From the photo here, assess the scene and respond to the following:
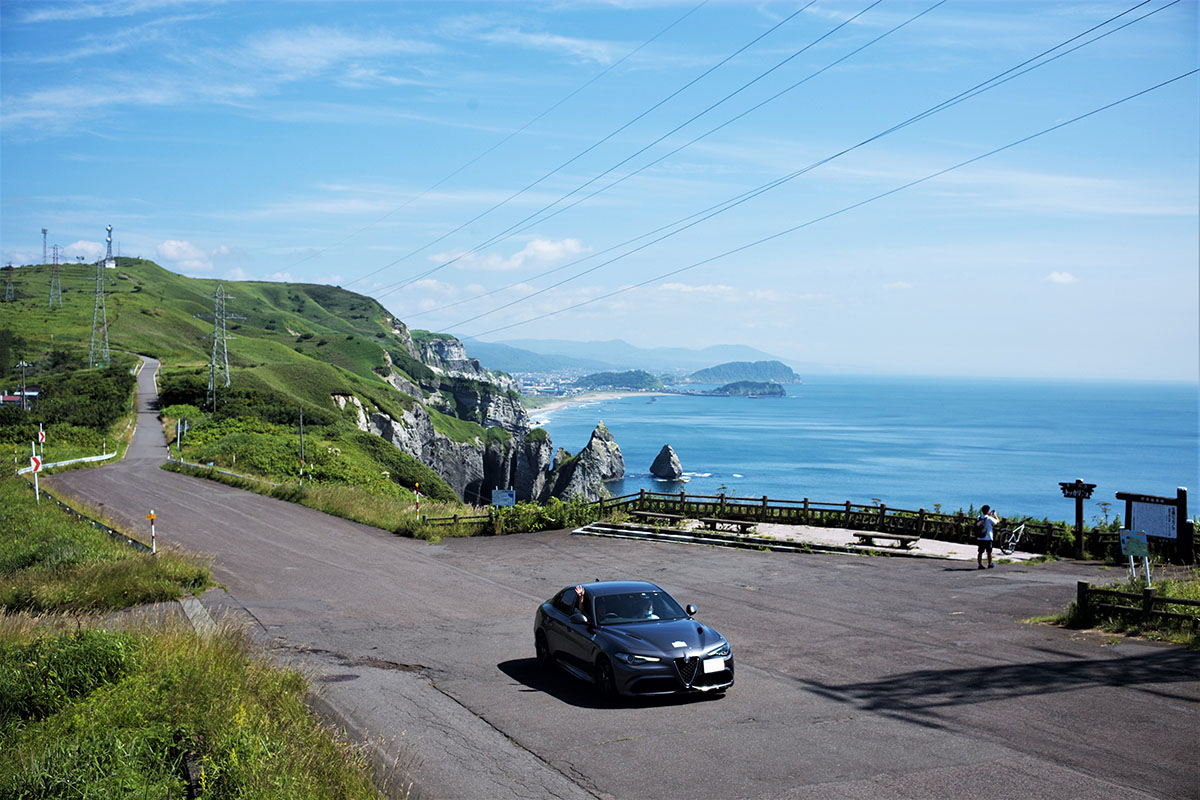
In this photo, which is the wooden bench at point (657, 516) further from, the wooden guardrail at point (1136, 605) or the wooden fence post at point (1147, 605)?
the wooden fence post at point (1147, 605)

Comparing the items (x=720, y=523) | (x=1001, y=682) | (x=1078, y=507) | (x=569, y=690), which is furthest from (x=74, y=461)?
(x=1001, y=682)

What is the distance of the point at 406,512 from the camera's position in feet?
119

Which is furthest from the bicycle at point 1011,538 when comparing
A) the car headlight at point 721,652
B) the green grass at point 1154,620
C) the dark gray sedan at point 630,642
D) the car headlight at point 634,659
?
the car headlight at point 634,659

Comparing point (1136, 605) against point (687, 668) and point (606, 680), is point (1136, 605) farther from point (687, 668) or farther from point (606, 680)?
point (606, 680)

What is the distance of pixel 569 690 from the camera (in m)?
12.8

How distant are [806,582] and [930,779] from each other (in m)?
13.4

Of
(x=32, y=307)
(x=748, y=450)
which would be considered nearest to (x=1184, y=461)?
(x=748, y=450)

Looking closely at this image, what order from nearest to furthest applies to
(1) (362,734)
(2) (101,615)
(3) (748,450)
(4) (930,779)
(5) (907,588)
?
1. (4) (930,779)
2. (1) (362,734)
3. (2) (101,615)
4. (5) (907,588)
5. (3) (748,450)

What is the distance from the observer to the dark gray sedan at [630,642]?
11.8 meters

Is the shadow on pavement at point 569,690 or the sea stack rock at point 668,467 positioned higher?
the sea stack rock at point 668,467

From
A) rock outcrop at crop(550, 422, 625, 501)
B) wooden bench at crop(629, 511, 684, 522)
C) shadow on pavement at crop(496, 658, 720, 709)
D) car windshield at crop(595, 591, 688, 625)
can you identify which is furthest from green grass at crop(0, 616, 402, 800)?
rock outcrop at crop(550, 422, 625, 501)

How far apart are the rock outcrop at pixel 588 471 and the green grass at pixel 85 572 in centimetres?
9544

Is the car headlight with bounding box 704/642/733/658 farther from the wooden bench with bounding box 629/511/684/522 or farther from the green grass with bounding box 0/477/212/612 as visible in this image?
the wooden bench with bounding box 629/511/684/522

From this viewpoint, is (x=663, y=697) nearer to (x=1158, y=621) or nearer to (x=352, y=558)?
(x=1158, y=621)
